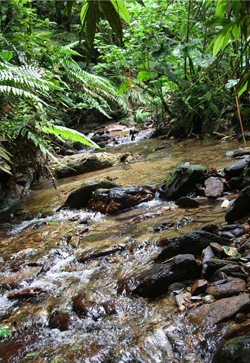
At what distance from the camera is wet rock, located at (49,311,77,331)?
1399 mm

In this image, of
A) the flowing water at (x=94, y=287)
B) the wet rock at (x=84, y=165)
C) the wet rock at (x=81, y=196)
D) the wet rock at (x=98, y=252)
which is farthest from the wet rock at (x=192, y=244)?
the wet rock at (x=84, y=165)

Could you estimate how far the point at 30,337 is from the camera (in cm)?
137

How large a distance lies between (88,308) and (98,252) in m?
0.61

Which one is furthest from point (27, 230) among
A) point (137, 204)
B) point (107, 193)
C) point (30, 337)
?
point (30, 337)

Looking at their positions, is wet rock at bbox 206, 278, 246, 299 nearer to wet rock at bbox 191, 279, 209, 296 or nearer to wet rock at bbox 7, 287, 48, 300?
wet rock at bbox 191, 279, 209, 296

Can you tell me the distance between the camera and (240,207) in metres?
1.95

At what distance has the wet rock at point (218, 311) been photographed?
111 centimetres

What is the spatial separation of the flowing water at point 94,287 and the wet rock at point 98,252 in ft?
0.10

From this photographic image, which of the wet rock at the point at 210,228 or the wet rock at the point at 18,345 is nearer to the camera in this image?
the wet rock at the point at 18,345

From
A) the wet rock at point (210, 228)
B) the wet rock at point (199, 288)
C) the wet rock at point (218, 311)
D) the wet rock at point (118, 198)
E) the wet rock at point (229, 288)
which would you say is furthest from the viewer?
the wet rock at point (118, 198)

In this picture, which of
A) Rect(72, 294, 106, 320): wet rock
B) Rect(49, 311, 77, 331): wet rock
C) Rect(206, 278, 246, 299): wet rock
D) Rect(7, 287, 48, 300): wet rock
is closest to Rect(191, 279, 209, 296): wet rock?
Rect(206, 278, 246, 299): wet rock

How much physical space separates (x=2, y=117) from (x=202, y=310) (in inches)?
126

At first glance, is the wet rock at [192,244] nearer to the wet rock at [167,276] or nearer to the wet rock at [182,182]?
the wet rock at [167,276]

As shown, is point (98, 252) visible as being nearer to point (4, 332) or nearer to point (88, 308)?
point (88, 308)
